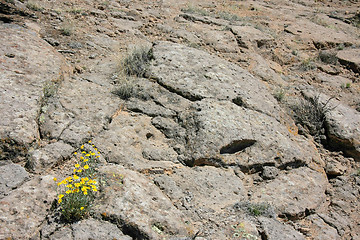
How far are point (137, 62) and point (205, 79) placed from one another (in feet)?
3.64

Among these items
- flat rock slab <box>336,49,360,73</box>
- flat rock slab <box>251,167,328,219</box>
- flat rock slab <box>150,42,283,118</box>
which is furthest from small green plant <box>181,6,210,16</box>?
Result: flat rock slab <box>251,167,328,219</box>

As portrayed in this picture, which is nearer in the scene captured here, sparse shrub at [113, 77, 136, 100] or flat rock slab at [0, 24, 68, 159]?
flat rock slab at [0, 24, 68, 159]

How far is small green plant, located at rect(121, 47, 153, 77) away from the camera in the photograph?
185 inches

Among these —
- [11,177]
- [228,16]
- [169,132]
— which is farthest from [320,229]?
[228,16]

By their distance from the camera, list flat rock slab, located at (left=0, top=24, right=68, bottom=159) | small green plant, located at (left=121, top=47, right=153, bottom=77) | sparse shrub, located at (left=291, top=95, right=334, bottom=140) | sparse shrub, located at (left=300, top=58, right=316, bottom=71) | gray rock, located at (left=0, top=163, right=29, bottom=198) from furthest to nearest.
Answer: sparse shrub, located at (left=300, top=58, right=316, bottom=71), sparse shrub, located at (left=291, top=95, right=334, bottom=140), small green plant, located at (left=121, top=47, right=153, bottom=77), flat rock slab, located at (left=0, top=24, right=68, bottom=159), gray rock, located at (left=0, top=163, right=29, bottom=198)

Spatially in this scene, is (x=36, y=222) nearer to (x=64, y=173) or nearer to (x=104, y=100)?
(x=64, y=173)

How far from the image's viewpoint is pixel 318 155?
4.73 meters

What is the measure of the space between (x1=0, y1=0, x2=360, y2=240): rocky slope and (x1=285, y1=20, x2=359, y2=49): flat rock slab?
1.45m

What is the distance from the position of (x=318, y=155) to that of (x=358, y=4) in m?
10.7

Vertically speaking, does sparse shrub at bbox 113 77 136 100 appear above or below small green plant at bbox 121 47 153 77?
below

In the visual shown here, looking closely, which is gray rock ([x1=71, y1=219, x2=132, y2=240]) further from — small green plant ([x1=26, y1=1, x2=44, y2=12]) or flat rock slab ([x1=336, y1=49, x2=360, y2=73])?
flat rock slab ([x1=336, y1=49, x2=360, y2=73])

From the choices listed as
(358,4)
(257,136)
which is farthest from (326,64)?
(358,4)

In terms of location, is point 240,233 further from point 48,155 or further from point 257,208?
point 48,155

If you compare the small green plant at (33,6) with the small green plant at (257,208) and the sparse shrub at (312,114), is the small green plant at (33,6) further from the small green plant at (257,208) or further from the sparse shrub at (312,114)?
the small green plant at (257,208)
